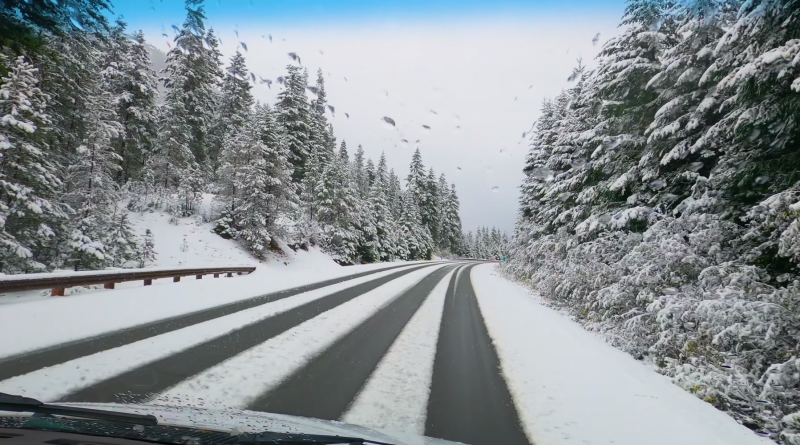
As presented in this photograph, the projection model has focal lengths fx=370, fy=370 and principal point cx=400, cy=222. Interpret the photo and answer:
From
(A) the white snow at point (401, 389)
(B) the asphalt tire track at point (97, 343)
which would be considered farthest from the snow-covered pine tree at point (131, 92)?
(A) the white snow at point (401, 389)

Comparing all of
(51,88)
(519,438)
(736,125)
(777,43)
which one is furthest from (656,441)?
(51,88)

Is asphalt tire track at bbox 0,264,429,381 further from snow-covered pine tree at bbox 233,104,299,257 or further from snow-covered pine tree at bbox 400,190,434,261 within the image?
snow-covered pine tree at bbox 400,190,434,261

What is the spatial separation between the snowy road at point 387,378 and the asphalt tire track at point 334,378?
0.06ft

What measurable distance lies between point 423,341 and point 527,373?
1822mm

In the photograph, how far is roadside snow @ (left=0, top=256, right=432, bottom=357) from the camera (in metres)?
4.93

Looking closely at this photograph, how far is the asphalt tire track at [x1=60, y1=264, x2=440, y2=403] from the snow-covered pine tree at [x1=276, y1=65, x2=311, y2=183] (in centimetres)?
2652

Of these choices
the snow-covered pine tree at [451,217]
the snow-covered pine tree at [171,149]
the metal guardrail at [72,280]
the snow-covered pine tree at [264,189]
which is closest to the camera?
the metal guardrail at [72,280]

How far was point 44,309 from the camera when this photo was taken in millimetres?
6434

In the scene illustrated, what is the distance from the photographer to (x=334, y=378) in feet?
13.6

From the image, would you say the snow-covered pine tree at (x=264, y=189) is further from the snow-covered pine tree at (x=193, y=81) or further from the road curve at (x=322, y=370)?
the road curve at (x=322, y=370)

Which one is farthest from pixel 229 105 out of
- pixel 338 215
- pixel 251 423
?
pixel 251 423

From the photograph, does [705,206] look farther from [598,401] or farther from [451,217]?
[451,217]

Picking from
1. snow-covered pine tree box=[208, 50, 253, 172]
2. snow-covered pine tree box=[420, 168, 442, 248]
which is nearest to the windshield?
snow-covered pine tree box=[208, 50, 253, 172]

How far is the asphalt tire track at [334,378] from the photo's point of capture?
3.31 m
